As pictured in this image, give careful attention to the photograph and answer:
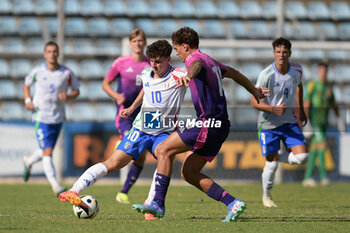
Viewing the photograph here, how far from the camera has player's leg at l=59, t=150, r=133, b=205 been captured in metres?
5.87

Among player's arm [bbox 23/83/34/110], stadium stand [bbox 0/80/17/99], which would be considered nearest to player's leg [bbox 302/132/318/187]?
player's arm [bbox 23/83/34/110]

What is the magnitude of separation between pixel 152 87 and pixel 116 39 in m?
11.7

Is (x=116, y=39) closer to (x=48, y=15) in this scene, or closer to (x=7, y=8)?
(x=48, y=15)

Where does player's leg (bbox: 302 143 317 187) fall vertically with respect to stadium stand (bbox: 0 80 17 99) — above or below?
below

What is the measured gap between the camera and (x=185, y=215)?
6.86m

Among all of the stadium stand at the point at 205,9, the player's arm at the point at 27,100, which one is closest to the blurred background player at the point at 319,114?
the player's arm at the point at 27,100

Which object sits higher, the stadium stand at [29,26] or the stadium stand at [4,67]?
the stadium stand at [29,26]

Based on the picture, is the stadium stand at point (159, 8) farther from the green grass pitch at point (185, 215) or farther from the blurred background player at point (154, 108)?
the blurred background player at point (154, 108)

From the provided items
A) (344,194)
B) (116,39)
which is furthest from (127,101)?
(116,39)

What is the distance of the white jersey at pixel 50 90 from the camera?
991 centimetres

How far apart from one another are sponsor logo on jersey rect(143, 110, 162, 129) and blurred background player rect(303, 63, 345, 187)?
23.4 ft

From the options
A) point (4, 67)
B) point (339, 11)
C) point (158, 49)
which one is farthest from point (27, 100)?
point (339, 11)

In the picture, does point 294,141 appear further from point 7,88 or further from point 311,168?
point 7,88

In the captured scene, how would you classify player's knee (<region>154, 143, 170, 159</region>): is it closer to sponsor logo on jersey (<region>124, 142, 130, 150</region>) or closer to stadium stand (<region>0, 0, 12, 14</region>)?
sponsor logo on jersey (<region>124, 142, 130, 150</region>)
